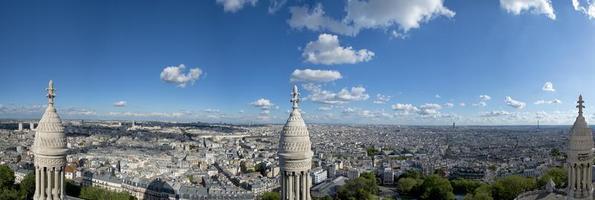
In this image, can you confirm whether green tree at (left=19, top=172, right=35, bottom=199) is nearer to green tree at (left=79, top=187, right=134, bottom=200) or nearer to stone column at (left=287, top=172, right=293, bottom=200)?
green tree at (left=79, top=187, right=134, bottom=200)

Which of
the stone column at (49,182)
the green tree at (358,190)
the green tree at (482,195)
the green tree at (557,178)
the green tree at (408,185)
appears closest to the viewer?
the stone column at (49,182)

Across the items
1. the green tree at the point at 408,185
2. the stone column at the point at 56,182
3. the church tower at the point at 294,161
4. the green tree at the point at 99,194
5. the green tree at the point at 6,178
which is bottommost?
the green tree at the point at 408,185

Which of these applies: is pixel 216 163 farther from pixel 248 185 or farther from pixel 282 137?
pixel 282 137

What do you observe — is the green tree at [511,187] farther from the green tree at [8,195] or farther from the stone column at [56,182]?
the green tree at [8,195]

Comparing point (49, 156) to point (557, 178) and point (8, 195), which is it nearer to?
point (8, 195)

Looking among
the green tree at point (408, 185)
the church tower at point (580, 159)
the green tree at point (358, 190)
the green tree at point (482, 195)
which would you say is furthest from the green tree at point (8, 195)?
the green tree at point (408, 185)
